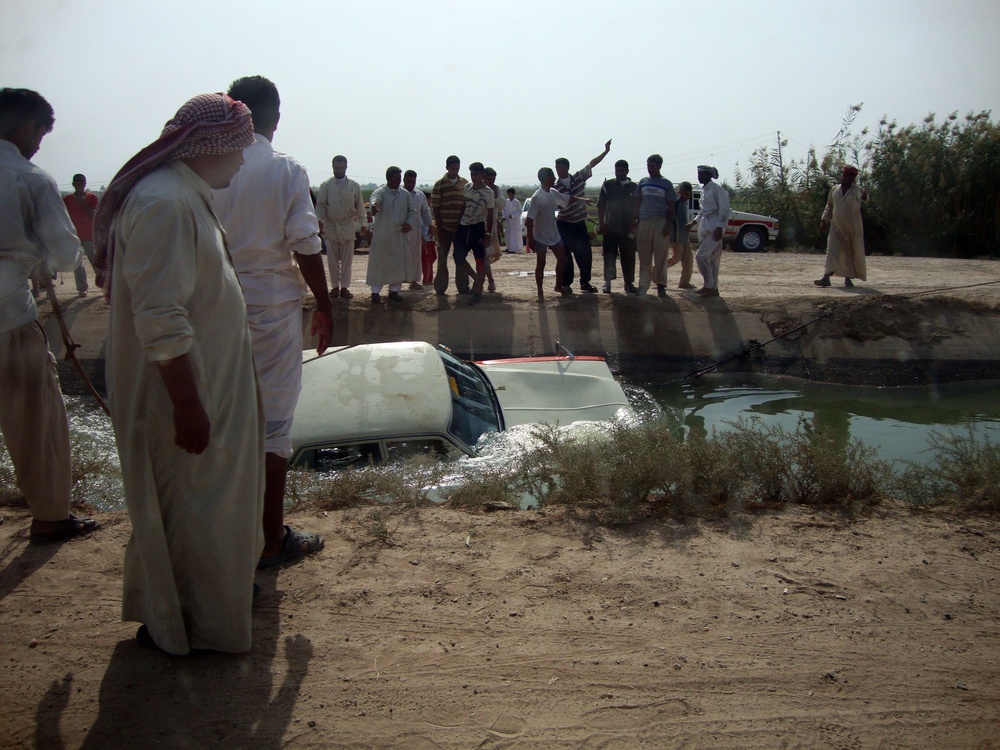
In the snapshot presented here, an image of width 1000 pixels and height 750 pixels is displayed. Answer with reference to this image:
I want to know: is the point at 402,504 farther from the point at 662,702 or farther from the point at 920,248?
the point at 920,248

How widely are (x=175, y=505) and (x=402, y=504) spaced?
67.3 inches

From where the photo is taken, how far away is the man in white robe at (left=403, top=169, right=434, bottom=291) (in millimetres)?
11242

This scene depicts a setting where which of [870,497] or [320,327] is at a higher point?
[320,327]

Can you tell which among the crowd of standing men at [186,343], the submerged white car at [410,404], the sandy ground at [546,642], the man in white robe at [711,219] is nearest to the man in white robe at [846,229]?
the man in white robe at [711,219]

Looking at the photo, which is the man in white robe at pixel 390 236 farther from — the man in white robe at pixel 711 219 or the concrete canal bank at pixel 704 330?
the man in white robe at pixel 711 219

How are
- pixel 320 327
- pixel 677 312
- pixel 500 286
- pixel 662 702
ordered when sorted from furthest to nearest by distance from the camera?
pixel 500 286 < pixel 677 312 < pixel 320 327 < pixel 662 702

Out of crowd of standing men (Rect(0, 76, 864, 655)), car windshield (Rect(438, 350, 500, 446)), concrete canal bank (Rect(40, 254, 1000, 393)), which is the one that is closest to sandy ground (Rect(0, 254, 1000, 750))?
crowd of standing men (Rect(0, 76, 864, 655))

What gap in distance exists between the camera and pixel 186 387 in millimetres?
2266

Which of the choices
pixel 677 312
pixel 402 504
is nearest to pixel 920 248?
pixel 677 312

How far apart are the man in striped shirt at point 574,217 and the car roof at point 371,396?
5.51 m

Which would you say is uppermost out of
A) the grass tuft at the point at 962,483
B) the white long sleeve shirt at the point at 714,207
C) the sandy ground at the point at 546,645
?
the white long sleeve shirt at the point at 714,207

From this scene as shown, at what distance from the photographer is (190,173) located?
2412mm

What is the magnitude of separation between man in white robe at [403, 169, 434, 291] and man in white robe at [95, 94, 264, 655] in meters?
8.90

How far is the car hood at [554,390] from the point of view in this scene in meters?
6.63
